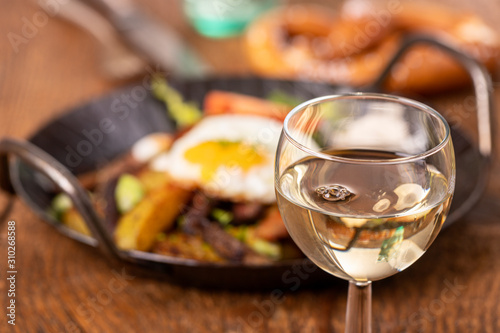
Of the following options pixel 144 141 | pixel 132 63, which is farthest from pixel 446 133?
pixel 132 63

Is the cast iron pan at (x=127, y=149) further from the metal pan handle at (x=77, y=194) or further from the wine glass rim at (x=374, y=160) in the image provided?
the wine glass rim at (x=374, y=160)

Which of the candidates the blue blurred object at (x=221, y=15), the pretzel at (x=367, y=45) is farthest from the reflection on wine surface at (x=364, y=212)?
the blue blurred object at (x=221, y=15)

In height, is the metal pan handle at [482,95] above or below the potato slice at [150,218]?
above

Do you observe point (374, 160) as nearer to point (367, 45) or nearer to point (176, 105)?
point (176, 105)

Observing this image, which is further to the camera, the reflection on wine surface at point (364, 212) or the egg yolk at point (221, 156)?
the egg yolk at point (221, 156)

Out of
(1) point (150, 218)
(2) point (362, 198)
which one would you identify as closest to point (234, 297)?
(1) point (150, 218)

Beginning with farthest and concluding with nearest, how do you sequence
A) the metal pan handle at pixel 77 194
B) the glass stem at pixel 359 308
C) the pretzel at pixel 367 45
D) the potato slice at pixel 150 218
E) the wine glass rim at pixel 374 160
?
1. the pretzel at pixel 367 45
2. the potato slice at pixel 150 218
3. the metal pan handle at pixel 77 194
4. the glass stem at pixel 359 308
5. the wine glass rim at pixel 374 160
